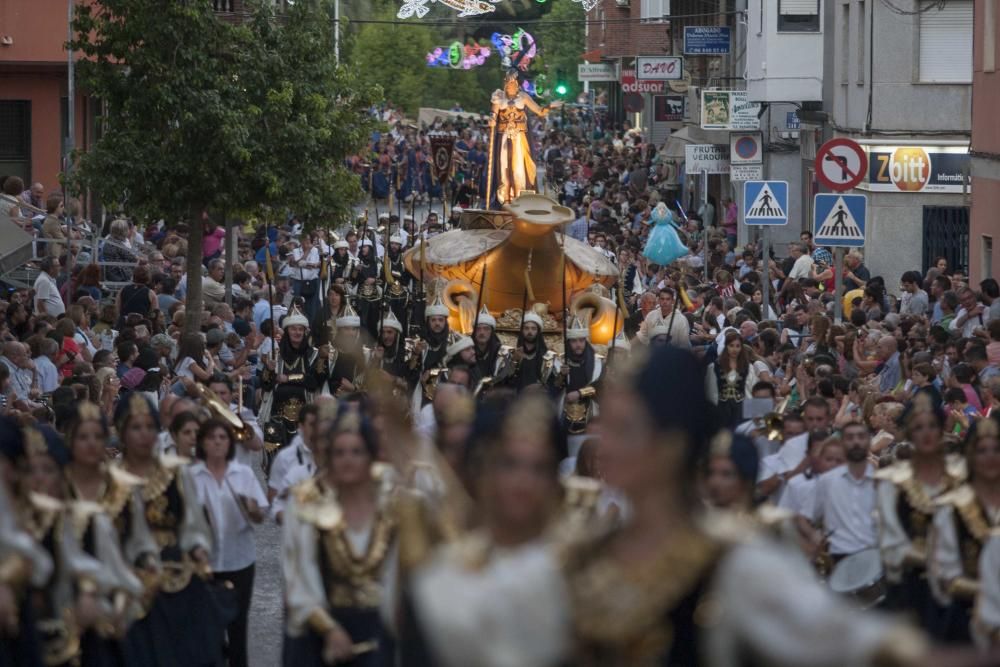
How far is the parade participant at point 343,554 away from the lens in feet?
26.2

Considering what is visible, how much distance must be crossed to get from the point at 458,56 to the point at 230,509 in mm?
72803

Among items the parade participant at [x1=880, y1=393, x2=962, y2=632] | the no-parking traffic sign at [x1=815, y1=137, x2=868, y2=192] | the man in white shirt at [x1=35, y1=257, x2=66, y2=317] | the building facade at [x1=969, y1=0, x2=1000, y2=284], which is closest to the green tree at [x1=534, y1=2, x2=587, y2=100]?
the building facade at [x1=969, y1=0, x2=1000, y2=284]

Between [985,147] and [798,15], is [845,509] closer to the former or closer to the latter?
[985,147]

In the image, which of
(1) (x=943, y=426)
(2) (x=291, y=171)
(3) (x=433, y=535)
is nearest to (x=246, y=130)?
(2) (x=291, y=171)

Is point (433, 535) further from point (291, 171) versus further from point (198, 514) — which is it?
point (291, 171)

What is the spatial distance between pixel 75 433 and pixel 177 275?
1716 centimetres

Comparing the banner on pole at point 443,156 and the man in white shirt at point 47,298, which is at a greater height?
the banner on pole at point 443,156

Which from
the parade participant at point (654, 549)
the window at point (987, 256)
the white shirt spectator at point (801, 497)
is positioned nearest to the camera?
the parade participant at point (654, 549)

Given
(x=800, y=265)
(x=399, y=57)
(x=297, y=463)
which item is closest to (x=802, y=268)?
(x=800, y=265)

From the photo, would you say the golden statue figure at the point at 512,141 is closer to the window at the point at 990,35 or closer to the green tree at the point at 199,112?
the green tree at the point at 199,112

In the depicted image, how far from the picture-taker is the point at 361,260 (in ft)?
101

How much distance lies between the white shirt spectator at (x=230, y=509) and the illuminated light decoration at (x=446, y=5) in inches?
1332

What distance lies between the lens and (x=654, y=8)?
7038 centimetres

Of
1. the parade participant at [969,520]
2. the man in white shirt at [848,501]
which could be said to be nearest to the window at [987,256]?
the man in white shirt at [848,501]
